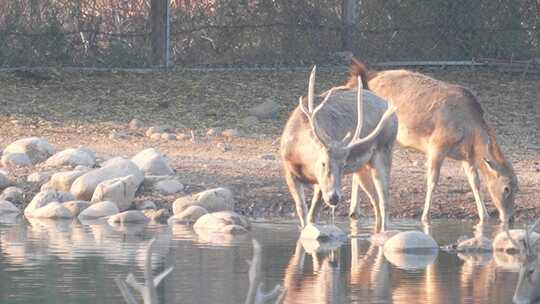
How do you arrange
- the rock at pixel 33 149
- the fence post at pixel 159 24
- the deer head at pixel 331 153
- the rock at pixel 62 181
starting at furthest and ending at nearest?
the fence post at pixel 159 24 → the rock at pixel 33 149 → the rock at pixel 62 181 → the deer head at pixel 331 153

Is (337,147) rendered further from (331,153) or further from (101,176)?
(101,176)

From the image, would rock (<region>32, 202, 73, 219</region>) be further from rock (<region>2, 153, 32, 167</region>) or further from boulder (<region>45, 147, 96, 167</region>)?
rock (<region>2, 153, 32, 167</region>)

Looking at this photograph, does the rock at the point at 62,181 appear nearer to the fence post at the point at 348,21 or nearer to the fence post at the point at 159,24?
the fence post at the point at 159,24

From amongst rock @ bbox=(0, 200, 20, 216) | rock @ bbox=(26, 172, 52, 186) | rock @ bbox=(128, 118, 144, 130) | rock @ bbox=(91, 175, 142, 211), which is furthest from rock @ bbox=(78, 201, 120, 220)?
rock @ bbox=(128, 118, 144, 130)

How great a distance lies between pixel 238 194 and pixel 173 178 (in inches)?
28.5

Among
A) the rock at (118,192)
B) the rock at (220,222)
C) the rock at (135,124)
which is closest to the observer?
the rock at (220,222)

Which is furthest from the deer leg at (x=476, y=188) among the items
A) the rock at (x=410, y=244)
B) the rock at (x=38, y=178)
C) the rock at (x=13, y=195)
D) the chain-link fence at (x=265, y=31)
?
the chain-link fence at (x=265, y=31)

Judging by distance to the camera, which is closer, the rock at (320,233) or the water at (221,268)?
the water at (221,268)

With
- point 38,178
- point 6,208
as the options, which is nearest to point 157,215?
point 6,208

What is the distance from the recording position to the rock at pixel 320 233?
1252cm

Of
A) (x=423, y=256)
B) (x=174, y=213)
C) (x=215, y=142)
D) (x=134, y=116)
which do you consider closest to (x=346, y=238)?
(x=423, y=256)

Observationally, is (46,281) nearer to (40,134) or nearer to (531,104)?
(40,134)

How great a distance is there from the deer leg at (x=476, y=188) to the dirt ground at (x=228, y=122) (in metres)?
0.34

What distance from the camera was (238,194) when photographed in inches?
591
